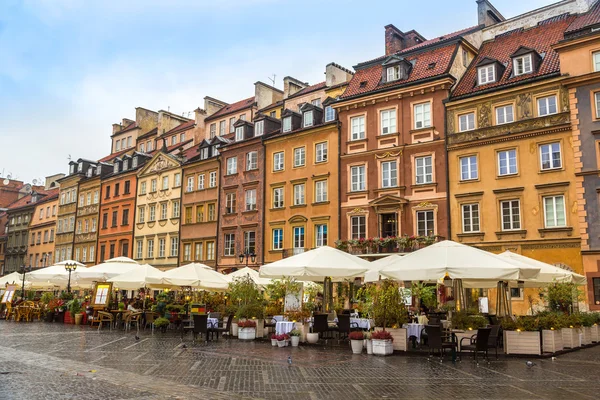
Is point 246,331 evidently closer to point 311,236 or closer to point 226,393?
point 226,393

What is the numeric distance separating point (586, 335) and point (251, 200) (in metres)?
24.3

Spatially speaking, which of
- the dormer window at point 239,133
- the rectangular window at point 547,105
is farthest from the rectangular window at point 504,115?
the dormer window at point 239,133

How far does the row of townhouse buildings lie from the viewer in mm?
25656

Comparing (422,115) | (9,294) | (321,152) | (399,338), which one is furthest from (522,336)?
(9,294)

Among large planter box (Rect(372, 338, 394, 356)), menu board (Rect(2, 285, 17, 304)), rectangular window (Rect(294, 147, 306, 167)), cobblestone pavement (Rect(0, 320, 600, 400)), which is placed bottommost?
cobblestone pavement (Rect(0, 320, 600, 400))

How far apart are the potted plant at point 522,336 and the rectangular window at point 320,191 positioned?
64.5 ft

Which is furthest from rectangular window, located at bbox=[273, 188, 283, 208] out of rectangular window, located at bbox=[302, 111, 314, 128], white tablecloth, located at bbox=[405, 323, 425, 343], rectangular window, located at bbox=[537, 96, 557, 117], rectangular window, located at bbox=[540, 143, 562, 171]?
white tablecloth, located at bbox=[405, 323, 425, 343]

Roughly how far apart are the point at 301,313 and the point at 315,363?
4.95 meters

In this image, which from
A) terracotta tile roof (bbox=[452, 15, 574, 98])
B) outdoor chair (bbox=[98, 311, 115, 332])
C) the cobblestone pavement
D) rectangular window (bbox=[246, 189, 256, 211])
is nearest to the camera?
the cobblestone pavement

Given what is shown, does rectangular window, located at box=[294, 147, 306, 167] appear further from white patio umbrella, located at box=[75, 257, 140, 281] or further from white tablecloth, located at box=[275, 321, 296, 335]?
white tablecloth, located at box=[275, 321, 296, 335]

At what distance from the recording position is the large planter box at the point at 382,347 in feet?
50.2

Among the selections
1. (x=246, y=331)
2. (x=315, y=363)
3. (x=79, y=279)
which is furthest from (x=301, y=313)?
(x=79, y=279)

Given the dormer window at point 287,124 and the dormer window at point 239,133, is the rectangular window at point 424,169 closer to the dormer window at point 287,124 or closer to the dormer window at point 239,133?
the dormer window at point 287,124

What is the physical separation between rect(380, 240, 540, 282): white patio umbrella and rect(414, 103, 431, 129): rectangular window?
609 inches
